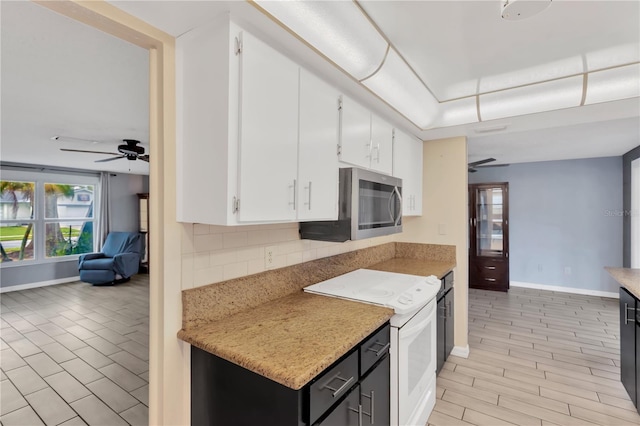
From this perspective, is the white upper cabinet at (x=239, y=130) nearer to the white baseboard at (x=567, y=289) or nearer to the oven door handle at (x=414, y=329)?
the oven door handle at (x=414, y=329)

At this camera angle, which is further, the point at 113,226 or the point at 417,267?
the point at 113,226

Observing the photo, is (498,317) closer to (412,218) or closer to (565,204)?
(412,218)

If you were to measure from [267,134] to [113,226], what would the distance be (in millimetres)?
7357

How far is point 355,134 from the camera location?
6.71 ft

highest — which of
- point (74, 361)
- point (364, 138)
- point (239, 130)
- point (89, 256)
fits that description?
point (364, 138)

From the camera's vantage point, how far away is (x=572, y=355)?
3141mm

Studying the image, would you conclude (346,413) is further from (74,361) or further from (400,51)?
(74,361)

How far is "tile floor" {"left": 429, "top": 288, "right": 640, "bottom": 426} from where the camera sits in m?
2.25

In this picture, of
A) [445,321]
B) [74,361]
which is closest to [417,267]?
[445,321]

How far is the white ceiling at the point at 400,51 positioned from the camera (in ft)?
4.57

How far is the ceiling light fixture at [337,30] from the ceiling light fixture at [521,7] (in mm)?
553

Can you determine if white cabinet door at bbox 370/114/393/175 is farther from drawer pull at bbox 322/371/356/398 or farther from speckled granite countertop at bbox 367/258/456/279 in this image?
drawer pull at bbox 322/371/356/398

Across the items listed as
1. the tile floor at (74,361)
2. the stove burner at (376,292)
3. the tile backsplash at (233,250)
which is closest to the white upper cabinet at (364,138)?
the tile backsplash at (233,250)

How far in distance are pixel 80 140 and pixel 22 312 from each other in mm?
2830
